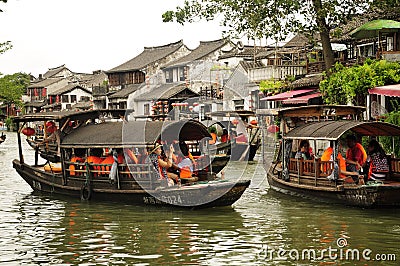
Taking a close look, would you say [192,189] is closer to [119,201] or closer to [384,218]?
[119,201]

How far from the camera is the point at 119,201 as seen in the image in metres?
14.4

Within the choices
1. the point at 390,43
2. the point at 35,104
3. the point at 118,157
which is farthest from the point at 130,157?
the point at 35,104

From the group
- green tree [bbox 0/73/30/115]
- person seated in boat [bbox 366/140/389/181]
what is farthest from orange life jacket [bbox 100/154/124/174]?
green tree [bbox 0/73/30/115]

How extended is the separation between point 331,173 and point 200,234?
367cm

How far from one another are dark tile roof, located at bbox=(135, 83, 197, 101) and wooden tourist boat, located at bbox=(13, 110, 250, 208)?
28991 mm

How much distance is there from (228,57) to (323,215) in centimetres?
3354

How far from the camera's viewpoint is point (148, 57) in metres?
60.3

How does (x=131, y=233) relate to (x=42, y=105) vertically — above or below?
below

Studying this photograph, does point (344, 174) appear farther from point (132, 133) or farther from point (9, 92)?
point (9, 92)

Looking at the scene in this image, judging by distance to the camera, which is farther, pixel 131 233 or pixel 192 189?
pixel 192 189

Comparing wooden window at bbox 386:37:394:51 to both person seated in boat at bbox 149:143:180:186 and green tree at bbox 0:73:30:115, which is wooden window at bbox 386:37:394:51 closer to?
person seated in boat at bbox 149:143:180:186

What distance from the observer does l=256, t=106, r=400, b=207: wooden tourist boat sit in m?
12.6

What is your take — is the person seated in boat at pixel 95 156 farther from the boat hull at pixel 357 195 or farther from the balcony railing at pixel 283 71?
the balcony railing at pixel 283 71

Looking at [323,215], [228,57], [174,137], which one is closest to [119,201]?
[174,137]
